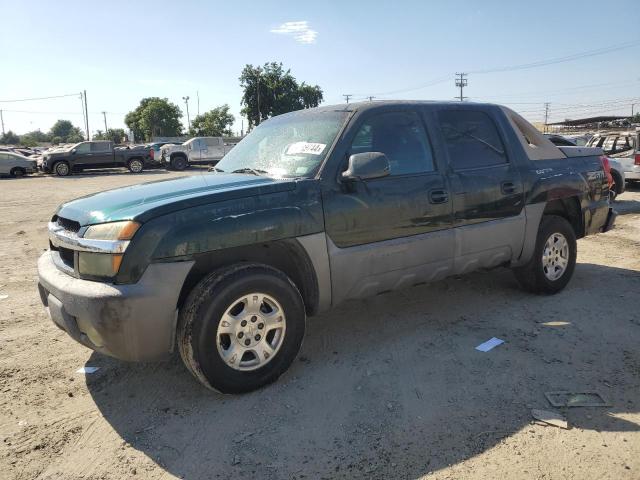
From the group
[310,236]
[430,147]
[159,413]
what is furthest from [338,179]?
[159,413]

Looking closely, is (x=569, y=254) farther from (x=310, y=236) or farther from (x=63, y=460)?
(x=63, y=460)

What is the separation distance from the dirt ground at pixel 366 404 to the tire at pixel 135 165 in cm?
2406

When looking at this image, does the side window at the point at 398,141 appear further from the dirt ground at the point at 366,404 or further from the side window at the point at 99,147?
the side window at the point at 99,147

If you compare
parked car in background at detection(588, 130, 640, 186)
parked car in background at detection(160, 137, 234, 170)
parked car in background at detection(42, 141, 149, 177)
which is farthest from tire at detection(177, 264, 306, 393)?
parked car in background at detection(160, 137, 234, 170)

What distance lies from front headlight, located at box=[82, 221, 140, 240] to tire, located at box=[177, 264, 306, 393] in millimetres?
504

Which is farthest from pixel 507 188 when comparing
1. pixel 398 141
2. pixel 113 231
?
pixel 113 231

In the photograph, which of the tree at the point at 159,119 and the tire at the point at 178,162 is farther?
the tree at the point at 159,119

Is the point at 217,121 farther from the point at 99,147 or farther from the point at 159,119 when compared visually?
the point at 99,147

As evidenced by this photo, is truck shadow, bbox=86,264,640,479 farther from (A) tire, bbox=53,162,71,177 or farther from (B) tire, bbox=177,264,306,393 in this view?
(A) tire, bbox=53,162,71,177

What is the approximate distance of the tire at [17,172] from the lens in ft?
84.4

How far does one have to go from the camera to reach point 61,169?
25375mm

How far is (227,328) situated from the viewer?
10.2 ft

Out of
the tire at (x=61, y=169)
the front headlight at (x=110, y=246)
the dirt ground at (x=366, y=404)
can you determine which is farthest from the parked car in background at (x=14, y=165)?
the front headlight at (x=110, y=246)

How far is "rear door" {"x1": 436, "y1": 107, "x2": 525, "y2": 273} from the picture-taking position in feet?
13.8
